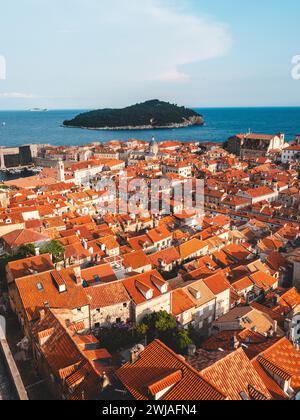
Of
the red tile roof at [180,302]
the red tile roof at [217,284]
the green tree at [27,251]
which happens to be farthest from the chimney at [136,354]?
the green tree at [27,251]

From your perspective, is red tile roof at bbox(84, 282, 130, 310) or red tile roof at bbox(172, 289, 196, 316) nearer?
red tile roof at bbox(84, 282, 130, 310)

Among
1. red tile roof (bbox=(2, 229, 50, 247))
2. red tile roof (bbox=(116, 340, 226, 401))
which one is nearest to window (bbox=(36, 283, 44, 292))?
red tile roof (bbox=(116, 340, 226, 401))

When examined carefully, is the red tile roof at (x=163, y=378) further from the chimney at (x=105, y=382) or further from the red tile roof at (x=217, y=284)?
the red tile roof at (x=217, y=284)

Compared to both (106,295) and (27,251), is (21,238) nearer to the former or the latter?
(27,251)

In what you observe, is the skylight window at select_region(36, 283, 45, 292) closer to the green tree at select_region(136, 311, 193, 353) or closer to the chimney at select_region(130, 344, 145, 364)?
the green tree at select_region(136, 311, 193, 353)
